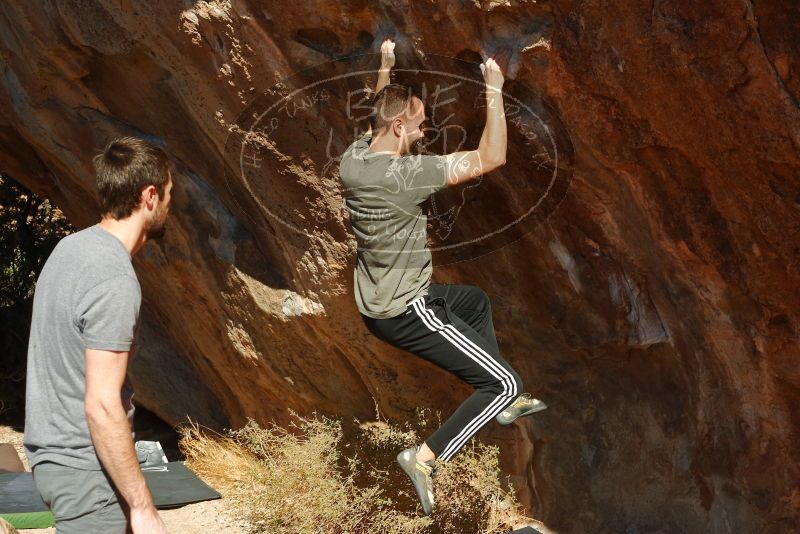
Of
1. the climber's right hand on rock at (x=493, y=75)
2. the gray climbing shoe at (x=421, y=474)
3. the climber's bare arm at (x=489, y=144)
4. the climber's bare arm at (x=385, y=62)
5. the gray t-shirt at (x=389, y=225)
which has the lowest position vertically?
the gray climbing shoe at (x=421, y=474)

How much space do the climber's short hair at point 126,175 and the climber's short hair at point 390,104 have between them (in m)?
1.23

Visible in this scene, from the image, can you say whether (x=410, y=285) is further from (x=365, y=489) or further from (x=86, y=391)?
(x=365, y=489)

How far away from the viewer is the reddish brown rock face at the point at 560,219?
372 centimetres

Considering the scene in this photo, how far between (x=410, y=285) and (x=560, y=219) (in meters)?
0.95

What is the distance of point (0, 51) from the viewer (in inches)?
221

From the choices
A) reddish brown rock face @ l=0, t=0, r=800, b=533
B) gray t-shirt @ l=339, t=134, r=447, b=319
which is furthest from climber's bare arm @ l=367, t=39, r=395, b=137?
gray t-shirt @ l=339, t=134, r=447, b=319

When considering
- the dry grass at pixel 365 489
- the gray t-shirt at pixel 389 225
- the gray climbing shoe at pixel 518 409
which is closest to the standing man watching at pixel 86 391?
the gray t-shirt at pixel 389 225

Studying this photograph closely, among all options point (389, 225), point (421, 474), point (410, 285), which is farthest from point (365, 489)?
point (389, 225)

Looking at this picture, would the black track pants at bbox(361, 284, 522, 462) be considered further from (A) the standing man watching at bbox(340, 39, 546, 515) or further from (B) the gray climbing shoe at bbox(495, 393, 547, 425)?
(B) the gray climbing shoe at bbox(495, 393, 547, 425)

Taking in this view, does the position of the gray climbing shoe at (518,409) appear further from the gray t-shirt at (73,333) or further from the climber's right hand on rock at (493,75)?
the gray t-shirt at (73,333)

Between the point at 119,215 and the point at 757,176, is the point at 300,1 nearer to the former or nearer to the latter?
the point at 119,215

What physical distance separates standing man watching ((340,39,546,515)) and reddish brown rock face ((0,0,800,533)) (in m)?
0.48

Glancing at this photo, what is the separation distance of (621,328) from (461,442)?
1.15 m

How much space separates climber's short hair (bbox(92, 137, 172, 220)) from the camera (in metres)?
2.70
